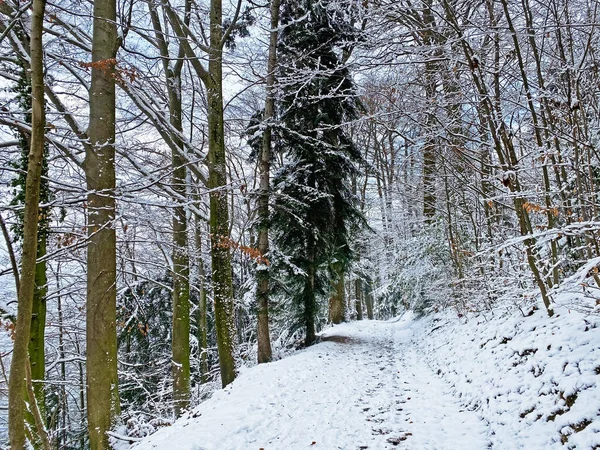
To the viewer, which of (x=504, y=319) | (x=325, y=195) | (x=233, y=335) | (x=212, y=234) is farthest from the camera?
(x=325, y=195)

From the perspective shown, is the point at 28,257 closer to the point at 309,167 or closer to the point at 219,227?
the point at 219,227

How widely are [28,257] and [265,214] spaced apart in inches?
264

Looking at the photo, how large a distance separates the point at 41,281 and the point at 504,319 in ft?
22.7

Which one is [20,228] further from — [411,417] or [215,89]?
[411,417]

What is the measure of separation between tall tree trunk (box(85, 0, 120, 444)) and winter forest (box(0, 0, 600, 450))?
23 mm

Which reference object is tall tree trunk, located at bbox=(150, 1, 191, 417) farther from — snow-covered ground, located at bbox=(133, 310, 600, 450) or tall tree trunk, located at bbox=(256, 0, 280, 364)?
snow-covered ground, located at bbox=(133, 310, 600, 450)

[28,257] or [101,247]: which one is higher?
[101,247]

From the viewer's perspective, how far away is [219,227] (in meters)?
6.64

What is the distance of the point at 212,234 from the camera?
640 cm

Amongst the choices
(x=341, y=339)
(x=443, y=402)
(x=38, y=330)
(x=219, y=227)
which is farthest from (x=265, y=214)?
(x=443, y=402)

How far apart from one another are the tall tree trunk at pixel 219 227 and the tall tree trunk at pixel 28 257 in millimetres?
4186

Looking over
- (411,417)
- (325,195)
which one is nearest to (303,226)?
(325,195)

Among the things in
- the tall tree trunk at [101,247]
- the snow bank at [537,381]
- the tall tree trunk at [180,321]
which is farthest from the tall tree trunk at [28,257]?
the tall tree trunk at [180,321]

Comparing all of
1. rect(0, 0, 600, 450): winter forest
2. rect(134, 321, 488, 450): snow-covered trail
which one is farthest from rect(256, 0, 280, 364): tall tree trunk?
rect(134, 321, 488, 450): snow-covered trail
